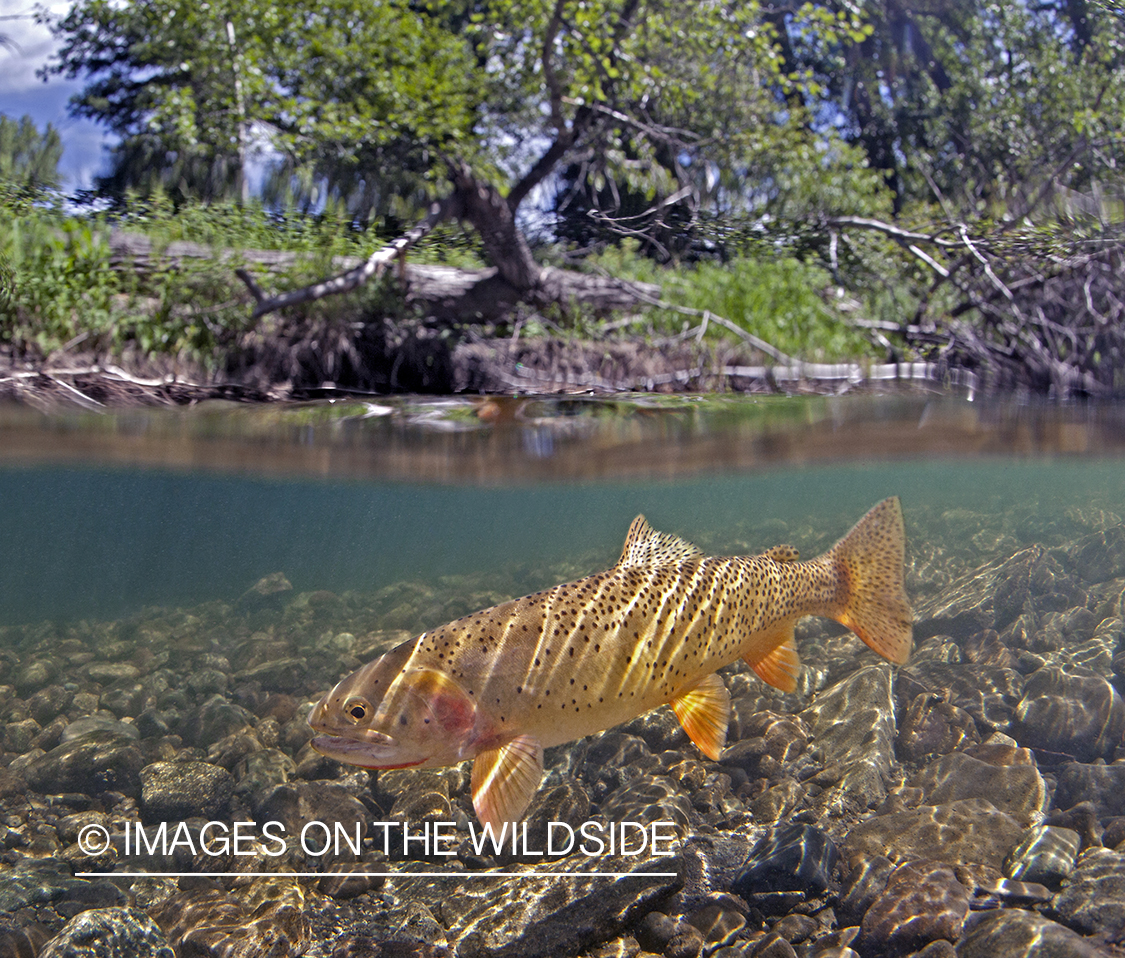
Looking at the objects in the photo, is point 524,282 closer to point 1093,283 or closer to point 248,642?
point 1093,283

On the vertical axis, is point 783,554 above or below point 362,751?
above

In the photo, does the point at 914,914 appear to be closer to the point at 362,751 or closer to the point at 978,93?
the point at 362,751

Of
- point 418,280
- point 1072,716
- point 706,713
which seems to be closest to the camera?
point 706,713

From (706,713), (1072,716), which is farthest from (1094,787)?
(706,713)

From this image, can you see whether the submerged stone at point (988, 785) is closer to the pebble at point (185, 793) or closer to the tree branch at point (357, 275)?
the tree branch at point (357, 275)

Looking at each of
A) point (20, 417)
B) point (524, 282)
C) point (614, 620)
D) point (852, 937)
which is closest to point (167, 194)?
point (524, 282)

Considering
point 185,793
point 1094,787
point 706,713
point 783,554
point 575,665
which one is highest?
point 783,554

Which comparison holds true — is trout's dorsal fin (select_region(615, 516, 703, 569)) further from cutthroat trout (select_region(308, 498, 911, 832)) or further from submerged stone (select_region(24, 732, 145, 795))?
submerged stone (select_region(24, 732, 145, 795))
